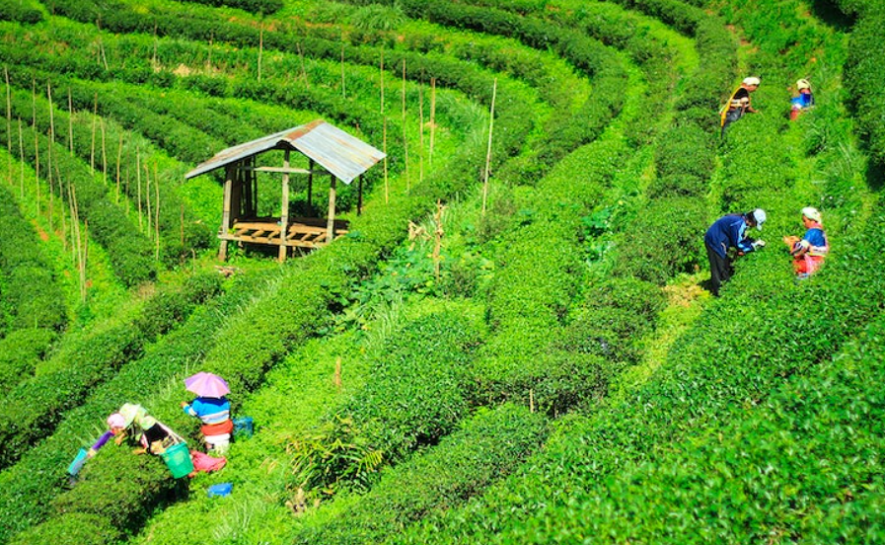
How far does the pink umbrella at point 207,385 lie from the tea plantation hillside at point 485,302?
545mm

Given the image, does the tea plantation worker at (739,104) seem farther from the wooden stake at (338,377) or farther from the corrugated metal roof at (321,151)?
the wooden stake at (338,377)

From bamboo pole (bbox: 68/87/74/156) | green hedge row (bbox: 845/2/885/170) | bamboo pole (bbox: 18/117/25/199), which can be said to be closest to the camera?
green hedge row (bbox: 845/2/885/170)

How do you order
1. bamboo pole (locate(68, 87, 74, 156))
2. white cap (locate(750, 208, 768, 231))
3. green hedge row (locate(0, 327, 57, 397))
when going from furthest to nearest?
bamboo pole (locate(68, 87, 74, 156)) → green hedge row (locate(0, 327, 57, 397)) → white cap (locate(750, 208, 768, 231))

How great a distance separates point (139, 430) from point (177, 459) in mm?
701

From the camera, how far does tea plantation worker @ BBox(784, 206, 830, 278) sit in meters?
15.0

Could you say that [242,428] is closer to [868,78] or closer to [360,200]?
[360,200]

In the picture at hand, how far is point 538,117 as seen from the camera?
102 ft

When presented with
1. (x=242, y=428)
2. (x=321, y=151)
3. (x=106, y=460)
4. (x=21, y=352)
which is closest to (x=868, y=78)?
(x=321, y=151)

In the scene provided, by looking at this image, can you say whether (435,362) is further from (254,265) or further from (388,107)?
(388,107)

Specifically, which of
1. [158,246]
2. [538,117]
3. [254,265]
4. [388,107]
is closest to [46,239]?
[158,246]

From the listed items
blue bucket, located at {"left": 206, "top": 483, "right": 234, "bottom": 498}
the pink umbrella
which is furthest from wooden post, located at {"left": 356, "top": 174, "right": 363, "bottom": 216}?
blue bucket, located at {"left": 206, "top": 483, "right": 234, "bottom": 498}

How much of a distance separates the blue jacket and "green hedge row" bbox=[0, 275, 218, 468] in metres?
11.9

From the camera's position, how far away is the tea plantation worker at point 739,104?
73.4ft

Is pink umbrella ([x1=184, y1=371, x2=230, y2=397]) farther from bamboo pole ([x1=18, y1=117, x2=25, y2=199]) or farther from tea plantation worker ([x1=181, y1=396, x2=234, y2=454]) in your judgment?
bamboo pole ([x1=18, y1=117, x2=25, y2=199])
